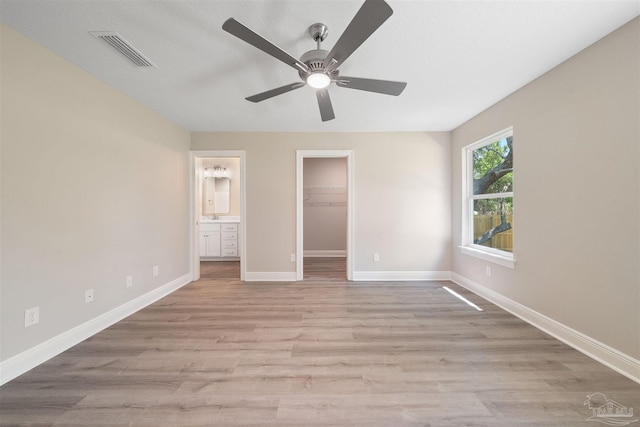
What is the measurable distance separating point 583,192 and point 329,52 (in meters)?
2.16

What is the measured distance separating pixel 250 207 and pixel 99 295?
2.00 m

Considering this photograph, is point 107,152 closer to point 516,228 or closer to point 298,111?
point 298,111

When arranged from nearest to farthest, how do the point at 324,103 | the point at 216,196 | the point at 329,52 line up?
the point at 329,52 → the point at 324,103 → the point at 216,196

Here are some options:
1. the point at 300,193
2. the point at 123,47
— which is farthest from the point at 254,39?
the point at 300,193

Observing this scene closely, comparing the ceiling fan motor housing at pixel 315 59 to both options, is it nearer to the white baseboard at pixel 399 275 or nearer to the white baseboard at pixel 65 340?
the white baseboard at pixel 65 340

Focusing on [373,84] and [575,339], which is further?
[575,339]

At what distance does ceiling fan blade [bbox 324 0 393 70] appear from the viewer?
1.12 m

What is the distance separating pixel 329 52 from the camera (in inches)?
57.7

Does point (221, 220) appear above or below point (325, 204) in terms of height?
below

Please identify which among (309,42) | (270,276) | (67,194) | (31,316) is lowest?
(270,276)

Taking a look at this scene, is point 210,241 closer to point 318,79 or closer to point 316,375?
point 316,375

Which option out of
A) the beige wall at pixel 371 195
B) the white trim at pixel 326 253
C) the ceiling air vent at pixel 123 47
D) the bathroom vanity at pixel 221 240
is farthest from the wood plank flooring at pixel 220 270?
the ceiling air vent at pixel 123 47

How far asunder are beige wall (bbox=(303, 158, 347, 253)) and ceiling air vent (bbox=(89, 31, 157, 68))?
4.08 metres

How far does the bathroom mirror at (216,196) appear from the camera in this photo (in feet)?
18.8
